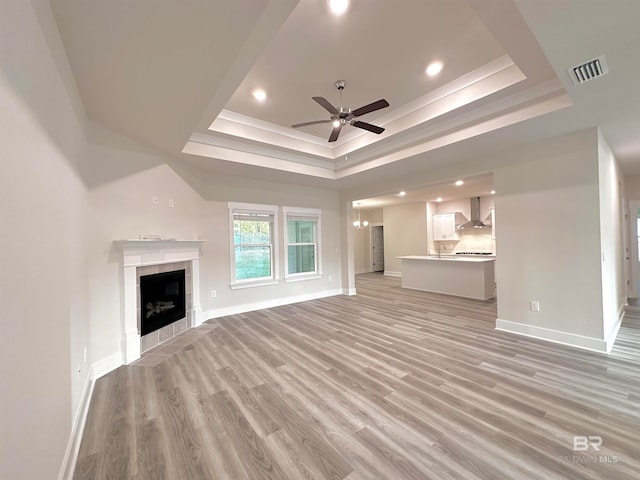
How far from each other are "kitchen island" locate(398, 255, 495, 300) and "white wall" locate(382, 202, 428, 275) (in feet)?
7.63

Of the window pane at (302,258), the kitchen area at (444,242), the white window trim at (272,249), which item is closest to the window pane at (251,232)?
the white window trim at (272,249)

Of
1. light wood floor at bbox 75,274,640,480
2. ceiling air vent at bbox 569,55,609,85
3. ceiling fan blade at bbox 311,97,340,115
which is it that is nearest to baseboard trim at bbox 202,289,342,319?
light wood floor at bbox 75,274,640,480

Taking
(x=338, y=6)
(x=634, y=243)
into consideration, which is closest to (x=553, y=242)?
(x=338, y=6)

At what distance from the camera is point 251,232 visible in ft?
17.6

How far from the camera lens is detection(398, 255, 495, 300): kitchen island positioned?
229 inches

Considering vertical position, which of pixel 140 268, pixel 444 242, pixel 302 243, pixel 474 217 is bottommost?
pixel 140 268

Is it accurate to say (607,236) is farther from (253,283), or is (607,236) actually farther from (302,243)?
(253,283)

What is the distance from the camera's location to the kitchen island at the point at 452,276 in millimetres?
5820

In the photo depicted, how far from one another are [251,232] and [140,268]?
231cm

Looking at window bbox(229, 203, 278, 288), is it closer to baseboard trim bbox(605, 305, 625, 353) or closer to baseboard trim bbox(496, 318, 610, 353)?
baseboard trim bbox(496, 318, 610, 353)

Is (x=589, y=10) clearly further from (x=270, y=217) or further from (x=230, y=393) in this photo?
(x=270, y=217)

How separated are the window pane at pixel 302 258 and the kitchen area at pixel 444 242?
287cm

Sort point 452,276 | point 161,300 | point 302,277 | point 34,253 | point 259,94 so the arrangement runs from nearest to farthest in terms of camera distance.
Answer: point 34,253
point 259,94
point 161,300
point 302,277
point 452,276

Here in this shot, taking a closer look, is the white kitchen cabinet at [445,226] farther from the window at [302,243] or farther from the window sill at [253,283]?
the window sill at [253,283]
